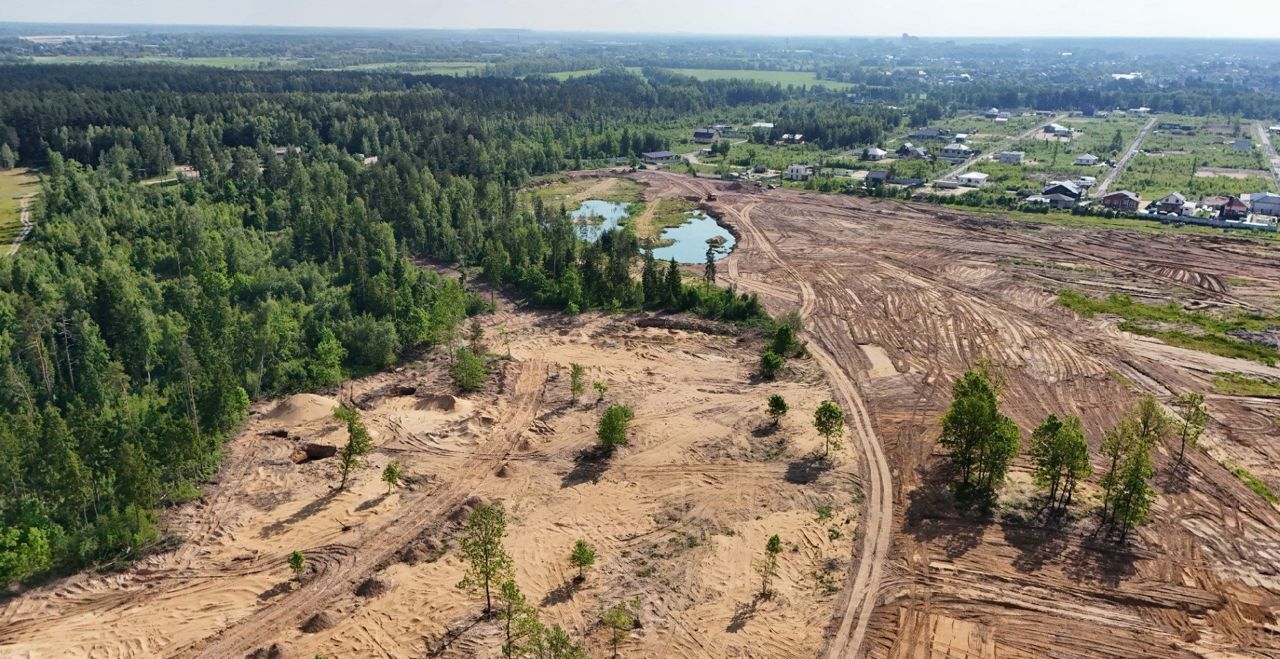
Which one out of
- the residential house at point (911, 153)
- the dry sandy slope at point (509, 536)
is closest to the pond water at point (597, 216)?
the dry sandy slope at point (509, 536)

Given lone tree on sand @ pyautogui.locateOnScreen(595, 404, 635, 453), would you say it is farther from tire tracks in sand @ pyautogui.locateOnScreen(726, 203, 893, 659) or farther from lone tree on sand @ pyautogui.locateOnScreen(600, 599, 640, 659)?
tire tracks in sand @ pyautogui.locateOnScreen(726, 203, 893, 659)

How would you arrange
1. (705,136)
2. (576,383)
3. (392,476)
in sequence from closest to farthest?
1. (392,476)
2. (576,383)
3. (705,136)

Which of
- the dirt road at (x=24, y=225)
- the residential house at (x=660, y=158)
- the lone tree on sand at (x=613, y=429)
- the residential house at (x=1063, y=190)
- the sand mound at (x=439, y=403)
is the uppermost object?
the residential house at (x=660, y=158)

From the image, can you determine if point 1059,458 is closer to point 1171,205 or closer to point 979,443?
point 979,443

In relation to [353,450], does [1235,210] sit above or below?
above

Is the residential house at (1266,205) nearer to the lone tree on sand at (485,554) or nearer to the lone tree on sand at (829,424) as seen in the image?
the lone tree on sand at (829,424)

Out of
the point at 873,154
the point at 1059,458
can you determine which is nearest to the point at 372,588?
the point at 1059,458
